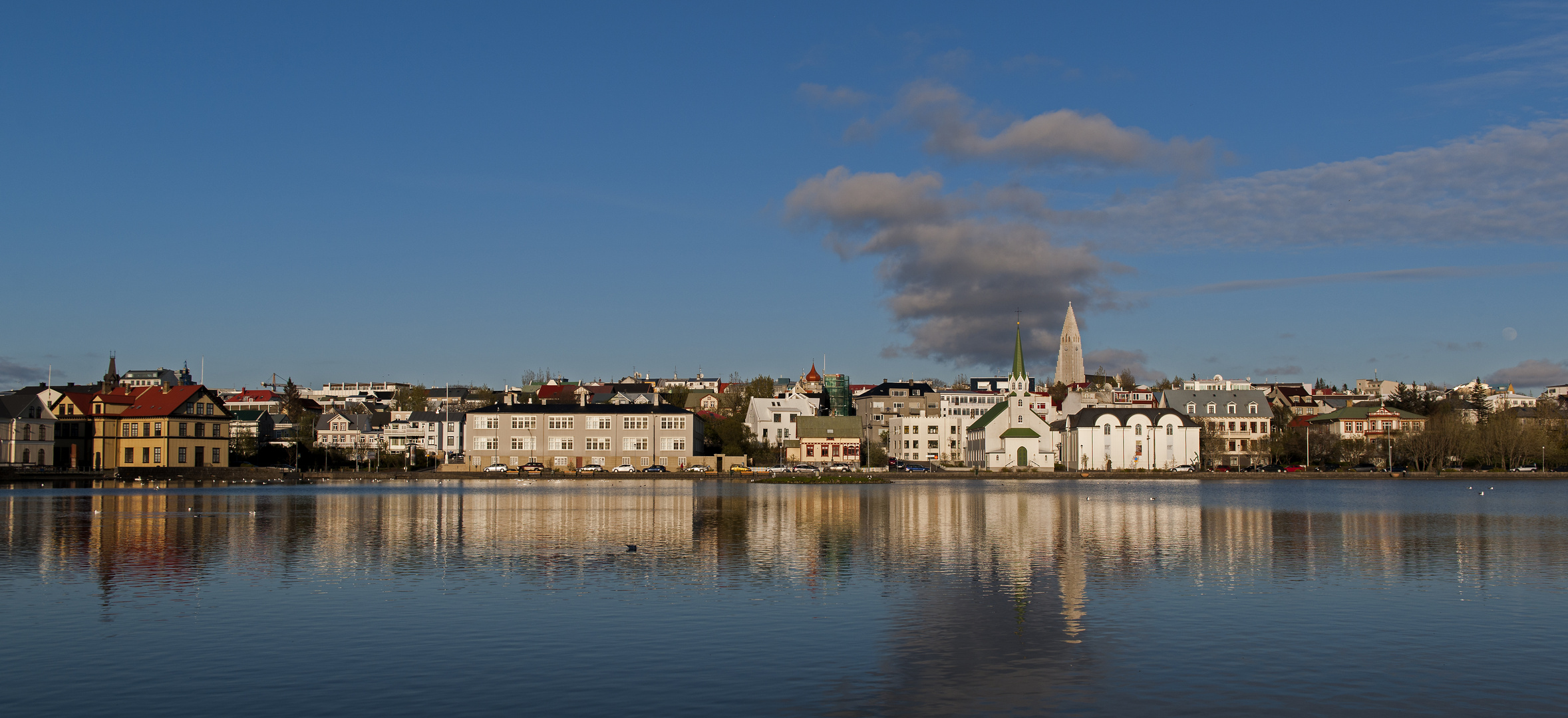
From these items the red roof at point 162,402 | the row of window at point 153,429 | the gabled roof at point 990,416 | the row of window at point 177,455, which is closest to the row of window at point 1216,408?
the gabled roof at point 990,416

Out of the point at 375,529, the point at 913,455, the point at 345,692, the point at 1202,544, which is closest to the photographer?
the point at 345,692

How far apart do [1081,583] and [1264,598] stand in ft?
11.8

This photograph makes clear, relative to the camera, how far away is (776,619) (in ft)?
69.8

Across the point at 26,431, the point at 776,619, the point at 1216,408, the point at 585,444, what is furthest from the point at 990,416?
the point at 776,619

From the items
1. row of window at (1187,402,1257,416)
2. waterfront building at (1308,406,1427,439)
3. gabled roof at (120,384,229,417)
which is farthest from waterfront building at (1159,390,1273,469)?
gabled roof at (120,384,229,417)

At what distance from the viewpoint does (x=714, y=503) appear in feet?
200

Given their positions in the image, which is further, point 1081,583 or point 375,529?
point 375,529

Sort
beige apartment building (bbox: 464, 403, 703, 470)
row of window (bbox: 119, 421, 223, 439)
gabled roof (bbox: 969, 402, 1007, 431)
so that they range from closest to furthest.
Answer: row of window (bbox: 119, 421, 223, 439) → beige apartment building (bbox: 464, 403, 703, 470) → gabled roof (bbox: 969, 402, 1007, 431)

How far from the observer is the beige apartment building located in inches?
4678

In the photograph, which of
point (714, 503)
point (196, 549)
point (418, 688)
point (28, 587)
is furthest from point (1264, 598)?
point (714, 503)

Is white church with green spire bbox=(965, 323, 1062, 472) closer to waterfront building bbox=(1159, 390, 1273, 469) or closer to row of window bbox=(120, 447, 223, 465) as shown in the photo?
waterfront building bbox=(1159, 390, 1273, 469)

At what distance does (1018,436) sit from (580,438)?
47218 millimetres

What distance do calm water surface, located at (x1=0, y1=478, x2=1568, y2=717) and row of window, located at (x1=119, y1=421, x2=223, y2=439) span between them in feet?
214

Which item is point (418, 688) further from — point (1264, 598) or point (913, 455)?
point (913, 455)
